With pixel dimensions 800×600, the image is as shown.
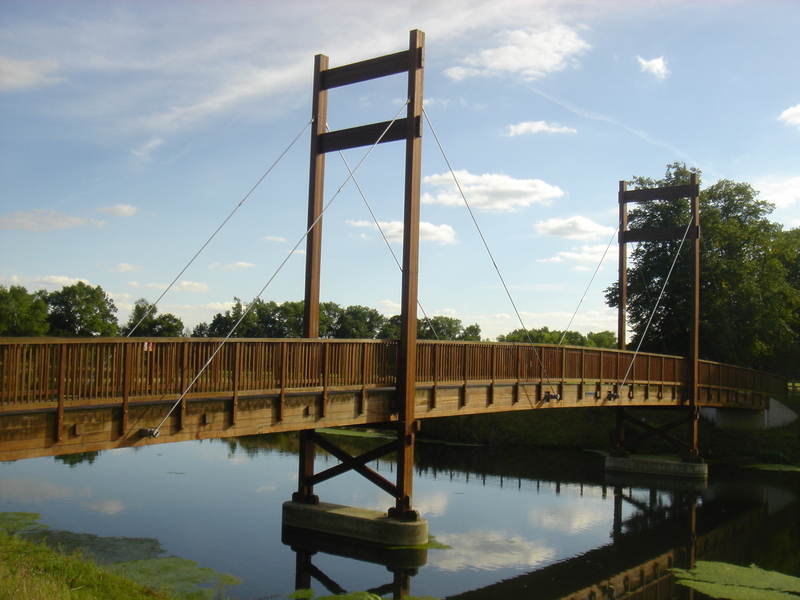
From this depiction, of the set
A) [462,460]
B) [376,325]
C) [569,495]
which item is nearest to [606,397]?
[569,495]

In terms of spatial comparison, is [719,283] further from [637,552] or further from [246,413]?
[246,413]

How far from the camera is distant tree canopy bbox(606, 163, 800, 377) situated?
36.8 m

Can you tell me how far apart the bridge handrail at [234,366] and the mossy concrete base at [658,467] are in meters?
8.02

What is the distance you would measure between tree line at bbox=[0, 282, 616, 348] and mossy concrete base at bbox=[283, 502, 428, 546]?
184 ft

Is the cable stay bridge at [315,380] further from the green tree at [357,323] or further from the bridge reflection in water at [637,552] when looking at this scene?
the green tree at [357,323]

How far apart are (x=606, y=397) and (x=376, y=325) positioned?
62.6m

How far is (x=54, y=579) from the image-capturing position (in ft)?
29.8

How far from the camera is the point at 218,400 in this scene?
11.7 metres

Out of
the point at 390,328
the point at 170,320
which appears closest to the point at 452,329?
the point at 390,328

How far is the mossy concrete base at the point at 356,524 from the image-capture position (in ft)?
48.7

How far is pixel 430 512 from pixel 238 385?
8906 millimetres

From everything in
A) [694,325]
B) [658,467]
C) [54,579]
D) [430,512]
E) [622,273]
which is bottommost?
[658,467]

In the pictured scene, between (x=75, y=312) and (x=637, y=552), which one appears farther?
(x=75, y=312)

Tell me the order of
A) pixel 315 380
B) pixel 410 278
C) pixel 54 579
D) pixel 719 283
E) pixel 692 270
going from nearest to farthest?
1. pixel 54 579
2. pixel 315 380
3. pixel 410 278
4. pixel 692 270
5. pixel 719 283
